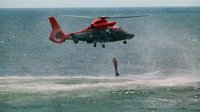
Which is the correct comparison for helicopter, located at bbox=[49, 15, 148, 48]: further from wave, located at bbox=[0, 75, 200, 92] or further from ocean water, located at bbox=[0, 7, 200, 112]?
wave, located at bbox=[0, 75, 200, 92]

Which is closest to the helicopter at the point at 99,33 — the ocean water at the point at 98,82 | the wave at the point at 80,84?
the ocean water at the point at 98,82

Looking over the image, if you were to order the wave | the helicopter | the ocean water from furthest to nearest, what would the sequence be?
the wave < the ocean water < the helicopter

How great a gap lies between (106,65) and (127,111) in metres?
55.6

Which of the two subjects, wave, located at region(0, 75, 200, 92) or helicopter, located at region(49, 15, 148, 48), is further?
wave, located at region(0, 75, 200, 92)

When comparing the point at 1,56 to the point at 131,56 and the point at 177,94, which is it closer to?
the point at 131,56

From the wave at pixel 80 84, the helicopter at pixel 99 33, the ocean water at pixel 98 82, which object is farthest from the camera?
the wave at pixel 80 84

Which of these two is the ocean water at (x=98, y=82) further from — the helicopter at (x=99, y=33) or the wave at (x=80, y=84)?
the helicopter at (x=99, y=33)

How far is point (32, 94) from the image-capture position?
65.8 meters

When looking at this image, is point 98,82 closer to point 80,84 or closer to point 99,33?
point 80,84

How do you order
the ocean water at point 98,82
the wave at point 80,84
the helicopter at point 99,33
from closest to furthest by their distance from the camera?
the helicopter at point 99,33, the ocean water at point 98,82, the wave at point 80,84

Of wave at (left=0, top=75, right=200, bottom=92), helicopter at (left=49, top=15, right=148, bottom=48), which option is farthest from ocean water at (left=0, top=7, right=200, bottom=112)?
helicopter at (left=49, top=15, right=148, bottom=48)

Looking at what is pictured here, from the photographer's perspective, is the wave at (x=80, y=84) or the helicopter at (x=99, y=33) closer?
the helicopter at (x=99, y=33)

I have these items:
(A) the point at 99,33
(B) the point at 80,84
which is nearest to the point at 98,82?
(B) the point at 80,84

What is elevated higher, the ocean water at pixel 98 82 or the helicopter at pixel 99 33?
the helicopter at pixel 99 33
